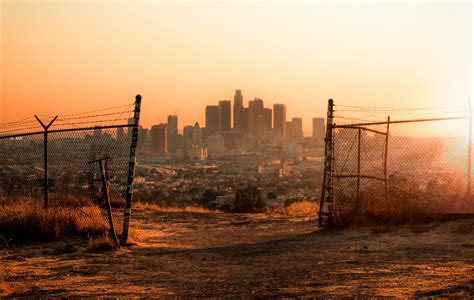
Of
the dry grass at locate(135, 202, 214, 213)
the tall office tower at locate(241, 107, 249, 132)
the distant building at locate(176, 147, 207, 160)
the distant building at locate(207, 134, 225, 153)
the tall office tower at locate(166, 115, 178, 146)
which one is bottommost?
the dry grass at locate(135, 202, 214, 213)

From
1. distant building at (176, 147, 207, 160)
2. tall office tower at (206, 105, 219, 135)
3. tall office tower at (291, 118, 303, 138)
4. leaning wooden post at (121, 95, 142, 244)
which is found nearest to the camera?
leaning wooden post at (121, 95, 142, 244)

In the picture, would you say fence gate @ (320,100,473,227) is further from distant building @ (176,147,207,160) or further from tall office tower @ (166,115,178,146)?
tall office tower @ (166,115,178,146)

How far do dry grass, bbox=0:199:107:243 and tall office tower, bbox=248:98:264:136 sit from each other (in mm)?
124179

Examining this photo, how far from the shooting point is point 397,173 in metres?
16.5

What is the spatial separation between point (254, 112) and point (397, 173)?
131m

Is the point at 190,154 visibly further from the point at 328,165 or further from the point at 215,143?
the point at 328,165

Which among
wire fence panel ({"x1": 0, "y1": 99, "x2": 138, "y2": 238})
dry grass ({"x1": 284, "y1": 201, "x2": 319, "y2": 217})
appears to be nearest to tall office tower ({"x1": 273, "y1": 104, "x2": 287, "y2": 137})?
dry grass ({"x1": 284, "y1": 201, "x2": 319, "y2": 217})

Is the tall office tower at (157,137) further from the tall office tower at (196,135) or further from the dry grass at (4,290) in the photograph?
the dry grass at (4,290)

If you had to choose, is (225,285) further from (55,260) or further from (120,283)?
(55,260)

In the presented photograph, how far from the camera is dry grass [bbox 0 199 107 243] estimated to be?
14031 millimetres

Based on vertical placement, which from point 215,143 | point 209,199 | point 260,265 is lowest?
point 209,199

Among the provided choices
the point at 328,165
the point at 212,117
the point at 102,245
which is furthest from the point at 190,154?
the point at 102,245

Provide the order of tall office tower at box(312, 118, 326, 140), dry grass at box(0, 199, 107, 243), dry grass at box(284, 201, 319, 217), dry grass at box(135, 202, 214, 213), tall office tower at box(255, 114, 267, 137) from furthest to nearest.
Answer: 1. tall office tower at box(255, 114, 267, 137)
2. tall office tower at box(312, 118, 326, 140)
3. dry grass at box(135, 202, 214, 213)
4. dry grass at box(284, 201, 319, 217)
5. dry grass at box(0, 199, 107, 243)

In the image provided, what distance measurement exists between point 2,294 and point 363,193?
33.0 feet
